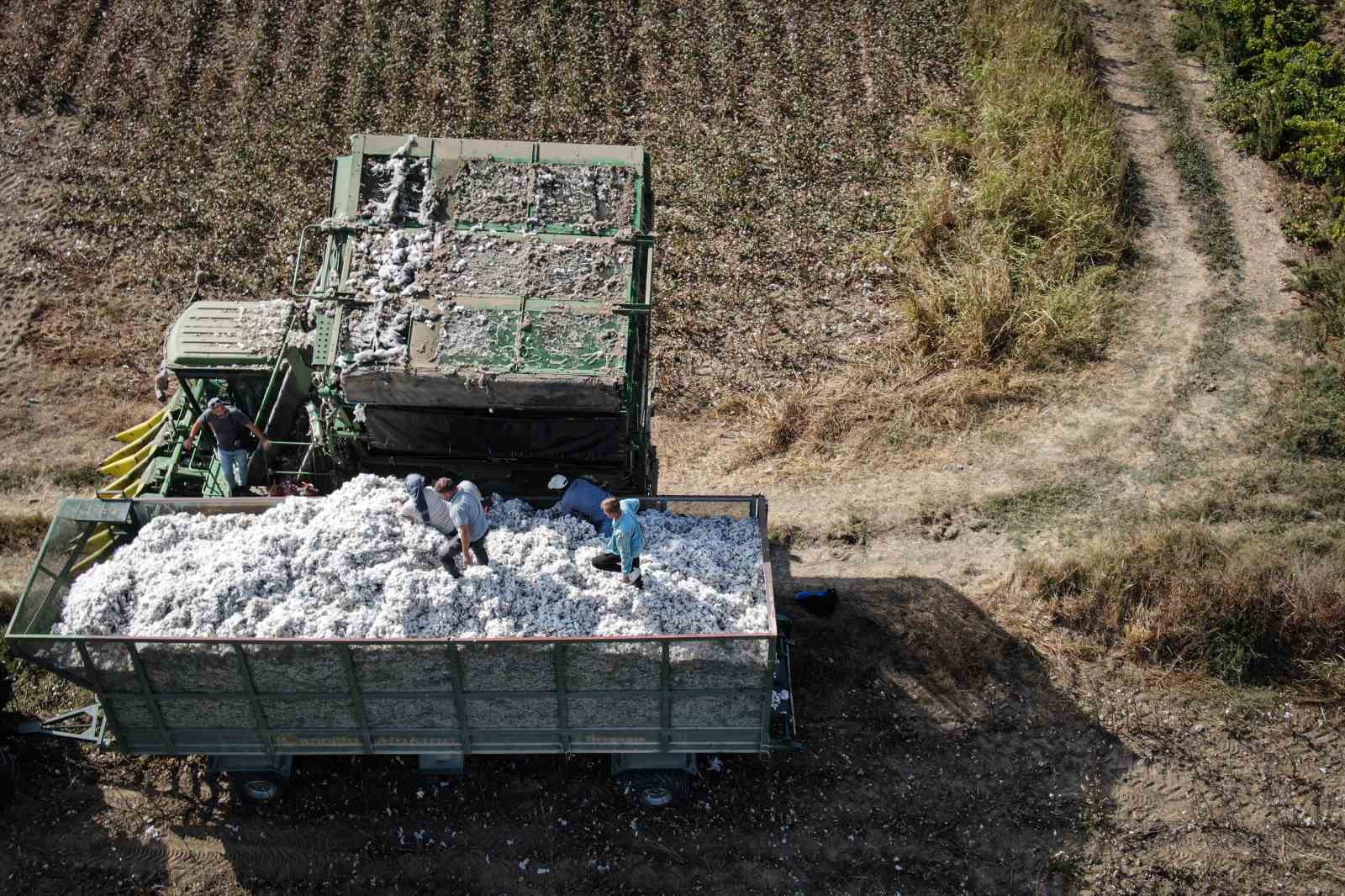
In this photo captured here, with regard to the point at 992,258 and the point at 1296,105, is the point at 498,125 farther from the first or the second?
the point at 1296,105

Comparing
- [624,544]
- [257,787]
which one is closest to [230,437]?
[257,787]

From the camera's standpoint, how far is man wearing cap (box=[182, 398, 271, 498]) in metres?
10.3

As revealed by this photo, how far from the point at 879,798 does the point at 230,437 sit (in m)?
6.95

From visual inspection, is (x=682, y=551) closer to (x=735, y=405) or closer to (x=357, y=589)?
(x=357, y=589)

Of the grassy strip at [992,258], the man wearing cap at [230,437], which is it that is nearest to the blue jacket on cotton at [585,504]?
the man wearing cap at [230,437]

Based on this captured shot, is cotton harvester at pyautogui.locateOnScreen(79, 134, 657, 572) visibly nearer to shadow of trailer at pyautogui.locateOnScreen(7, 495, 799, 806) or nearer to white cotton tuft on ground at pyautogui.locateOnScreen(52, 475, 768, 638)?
white cotton tuft on ground at pyautogui.locateOnScreen(52, 475, 768, 638)

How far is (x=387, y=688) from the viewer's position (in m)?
8.46

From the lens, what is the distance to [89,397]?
14.1 meters

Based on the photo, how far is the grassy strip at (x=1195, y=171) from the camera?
15.8 meters

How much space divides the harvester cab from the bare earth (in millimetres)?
2744

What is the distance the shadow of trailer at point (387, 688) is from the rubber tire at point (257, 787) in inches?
1.0

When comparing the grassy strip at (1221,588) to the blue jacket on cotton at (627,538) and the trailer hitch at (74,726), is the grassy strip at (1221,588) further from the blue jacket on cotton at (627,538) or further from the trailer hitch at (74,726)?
the trailer hitch at (74,726)

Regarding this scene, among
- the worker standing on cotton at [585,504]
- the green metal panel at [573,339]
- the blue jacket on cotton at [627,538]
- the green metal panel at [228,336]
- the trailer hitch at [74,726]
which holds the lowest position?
the trailer hitch at [74,726]

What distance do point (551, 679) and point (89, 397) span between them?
9.05m
